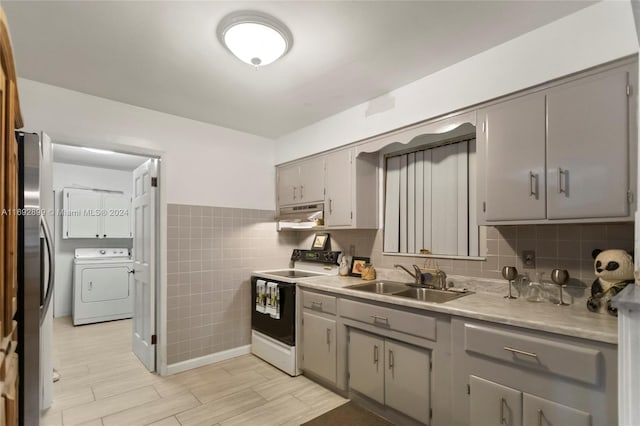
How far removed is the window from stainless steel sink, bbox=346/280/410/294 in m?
0.33

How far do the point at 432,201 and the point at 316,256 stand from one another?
144cm

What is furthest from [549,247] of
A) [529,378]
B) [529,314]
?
[529,378]

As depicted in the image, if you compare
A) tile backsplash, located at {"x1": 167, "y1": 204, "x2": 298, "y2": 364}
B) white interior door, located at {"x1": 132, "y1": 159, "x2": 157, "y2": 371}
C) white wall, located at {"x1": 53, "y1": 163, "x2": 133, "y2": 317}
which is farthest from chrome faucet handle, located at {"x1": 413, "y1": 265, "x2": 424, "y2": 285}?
white wall, located at {"x1": 53, "y1": 163, "x2": 133, "y2": 317}

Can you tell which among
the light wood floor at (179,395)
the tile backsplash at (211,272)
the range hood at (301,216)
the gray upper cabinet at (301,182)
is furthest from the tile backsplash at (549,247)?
the tile backsplash at (211,272)

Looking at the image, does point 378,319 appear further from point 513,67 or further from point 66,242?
point 66,242

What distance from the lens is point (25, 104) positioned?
7.97 ft

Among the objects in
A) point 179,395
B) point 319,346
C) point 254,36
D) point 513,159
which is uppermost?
point 254,36

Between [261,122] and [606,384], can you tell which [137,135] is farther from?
[606,384]

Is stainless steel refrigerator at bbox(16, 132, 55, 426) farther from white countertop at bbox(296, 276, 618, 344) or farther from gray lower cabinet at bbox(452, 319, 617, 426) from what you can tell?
gray lower cabinet at bbox(452, 319, 617, 426)

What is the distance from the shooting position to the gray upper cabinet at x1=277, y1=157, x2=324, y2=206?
338cm

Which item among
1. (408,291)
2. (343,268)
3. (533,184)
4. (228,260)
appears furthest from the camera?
(228,260)

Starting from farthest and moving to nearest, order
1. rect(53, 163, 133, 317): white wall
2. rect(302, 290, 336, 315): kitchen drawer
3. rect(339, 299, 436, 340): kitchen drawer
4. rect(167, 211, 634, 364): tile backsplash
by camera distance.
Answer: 1. rect(53, 163, 133, 317): white wall
2. rect(302, 290, 336, 315): kitchen drawer
3. rect(167, 211, 634, 364): tile backsplash
4. rect(339, 299, 436, 340): kitchen drawer

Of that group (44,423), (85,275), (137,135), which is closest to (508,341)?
(44,423)

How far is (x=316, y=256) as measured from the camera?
12.1ft
